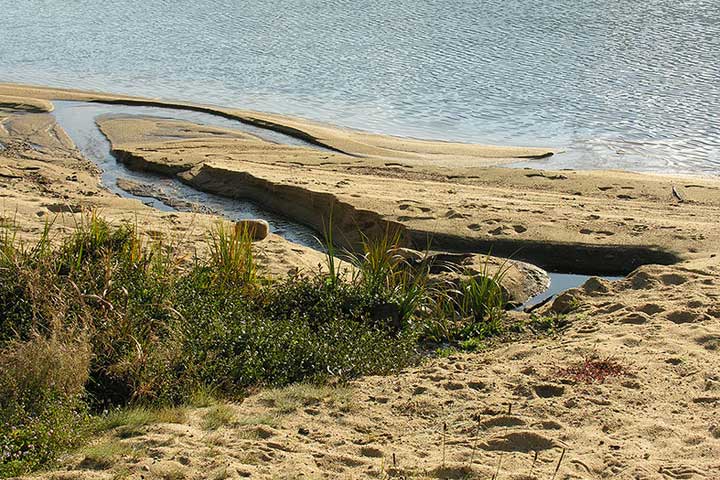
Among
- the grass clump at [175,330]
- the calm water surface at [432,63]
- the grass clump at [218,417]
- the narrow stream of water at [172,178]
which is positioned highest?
the calm water surface at [432,63]

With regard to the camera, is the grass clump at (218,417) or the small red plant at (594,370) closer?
the grass clump at (218,417)

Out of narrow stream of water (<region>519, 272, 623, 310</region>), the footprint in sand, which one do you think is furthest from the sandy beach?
narrow stream of water (<region>519, 272, 623, 310</region>)

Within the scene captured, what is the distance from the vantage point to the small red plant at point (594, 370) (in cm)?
571

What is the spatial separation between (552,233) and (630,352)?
3333 millimetres

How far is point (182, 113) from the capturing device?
1645 centimetres

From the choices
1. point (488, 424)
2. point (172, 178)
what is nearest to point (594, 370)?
point (488, 424)

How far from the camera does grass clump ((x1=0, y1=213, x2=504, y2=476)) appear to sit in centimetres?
485

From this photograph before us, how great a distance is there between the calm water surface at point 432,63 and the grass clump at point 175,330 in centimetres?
723

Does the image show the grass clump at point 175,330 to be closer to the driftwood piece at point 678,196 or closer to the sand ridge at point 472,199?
the sand ridge at point 472,199

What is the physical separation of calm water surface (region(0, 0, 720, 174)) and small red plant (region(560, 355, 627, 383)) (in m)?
8.06

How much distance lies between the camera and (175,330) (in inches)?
227

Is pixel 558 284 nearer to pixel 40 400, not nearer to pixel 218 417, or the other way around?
pixel 218 417

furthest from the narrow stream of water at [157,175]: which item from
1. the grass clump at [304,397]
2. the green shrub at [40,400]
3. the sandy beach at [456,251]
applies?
the green shrub at [40,400]

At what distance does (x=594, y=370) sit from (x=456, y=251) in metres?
3.60
